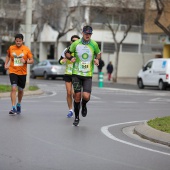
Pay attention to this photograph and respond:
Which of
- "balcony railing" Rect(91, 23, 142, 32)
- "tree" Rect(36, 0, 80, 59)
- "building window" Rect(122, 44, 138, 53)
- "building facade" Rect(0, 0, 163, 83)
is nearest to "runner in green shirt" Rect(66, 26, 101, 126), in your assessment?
"building facade" Rect(0, 0, 163, 83)

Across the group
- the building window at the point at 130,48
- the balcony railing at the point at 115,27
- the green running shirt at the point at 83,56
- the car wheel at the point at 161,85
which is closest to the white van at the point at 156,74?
the car wheel at the point at 161,85

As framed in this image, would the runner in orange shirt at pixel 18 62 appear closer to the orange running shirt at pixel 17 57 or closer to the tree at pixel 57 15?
the orange running shirt at pixel 17 57

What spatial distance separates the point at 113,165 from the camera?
27.8ft

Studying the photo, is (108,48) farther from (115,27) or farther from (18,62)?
(18,62)

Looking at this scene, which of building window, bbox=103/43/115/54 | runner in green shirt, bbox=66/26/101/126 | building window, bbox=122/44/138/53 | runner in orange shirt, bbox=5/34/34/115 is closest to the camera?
runner in green shirt, bbox=66/26/101/126

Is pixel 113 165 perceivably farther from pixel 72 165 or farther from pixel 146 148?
pixel 146 148

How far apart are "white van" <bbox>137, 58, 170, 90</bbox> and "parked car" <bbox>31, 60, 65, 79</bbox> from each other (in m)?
9.95

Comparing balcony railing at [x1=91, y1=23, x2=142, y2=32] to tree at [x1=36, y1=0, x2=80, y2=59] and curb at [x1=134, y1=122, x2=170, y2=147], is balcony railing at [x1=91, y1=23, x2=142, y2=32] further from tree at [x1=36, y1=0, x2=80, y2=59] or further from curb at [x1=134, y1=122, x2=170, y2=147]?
curb at [x1=134, y1=122, x2=170, y2=147]

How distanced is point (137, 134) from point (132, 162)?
3.72 meters

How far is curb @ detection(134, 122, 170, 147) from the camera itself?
11062mm

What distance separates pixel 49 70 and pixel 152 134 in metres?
35.2

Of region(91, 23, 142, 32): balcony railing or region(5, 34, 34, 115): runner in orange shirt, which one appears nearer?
region(5, 34, 34, 115): runner in orange shirt

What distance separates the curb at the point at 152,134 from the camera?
11062 mm

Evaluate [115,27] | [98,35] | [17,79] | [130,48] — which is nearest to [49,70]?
[98,35]
